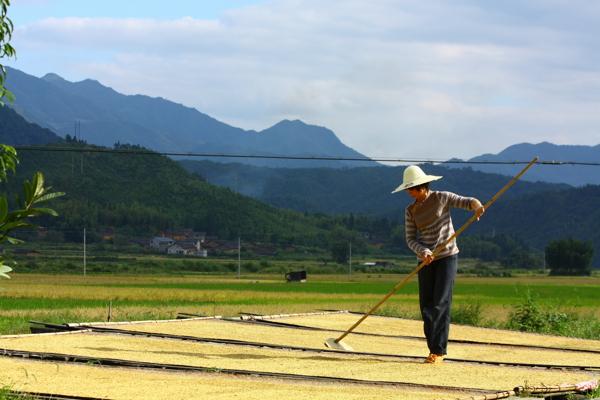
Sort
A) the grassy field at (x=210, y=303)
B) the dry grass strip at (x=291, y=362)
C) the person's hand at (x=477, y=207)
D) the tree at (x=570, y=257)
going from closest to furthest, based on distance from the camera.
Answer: the dry grass strip at (x=291, y=362) < the person's hand at (x=477, y=207) < the grassy field at (x=210, y=303) < the tree at (x=570, y=257)

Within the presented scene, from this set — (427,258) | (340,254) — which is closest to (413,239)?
(427,258)

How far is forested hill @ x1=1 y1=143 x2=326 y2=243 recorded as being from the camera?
337ft

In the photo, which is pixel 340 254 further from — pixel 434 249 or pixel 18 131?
pixel 434 249

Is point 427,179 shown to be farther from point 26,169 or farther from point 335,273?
point 26,169

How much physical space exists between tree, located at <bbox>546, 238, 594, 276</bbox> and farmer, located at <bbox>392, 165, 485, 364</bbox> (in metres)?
85.0

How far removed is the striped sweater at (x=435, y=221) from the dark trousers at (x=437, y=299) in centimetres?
13

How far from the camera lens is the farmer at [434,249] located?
24.8 feet

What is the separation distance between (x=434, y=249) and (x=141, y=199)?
4127 inches

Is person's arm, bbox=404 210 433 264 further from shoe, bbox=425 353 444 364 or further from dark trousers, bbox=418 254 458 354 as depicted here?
shoe, bbox=425 353 444 364

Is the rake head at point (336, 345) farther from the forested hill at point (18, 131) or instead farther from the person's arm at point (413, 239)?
the forested hill at point (18, 131)

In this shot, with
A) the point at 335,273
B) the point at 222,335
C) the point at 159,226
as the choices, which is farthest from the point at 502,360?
the point at 159,226

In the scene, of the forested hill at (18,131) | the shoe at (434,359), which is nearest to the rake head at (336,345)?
the shoe at (434,359)

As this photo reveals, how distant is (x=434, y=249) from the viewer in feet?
25.7

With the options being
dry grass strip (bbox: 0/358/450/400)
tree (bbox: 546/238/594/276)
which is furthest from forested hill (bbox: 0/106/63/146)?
dry grass strip (bbox: 0/358/450/400)
